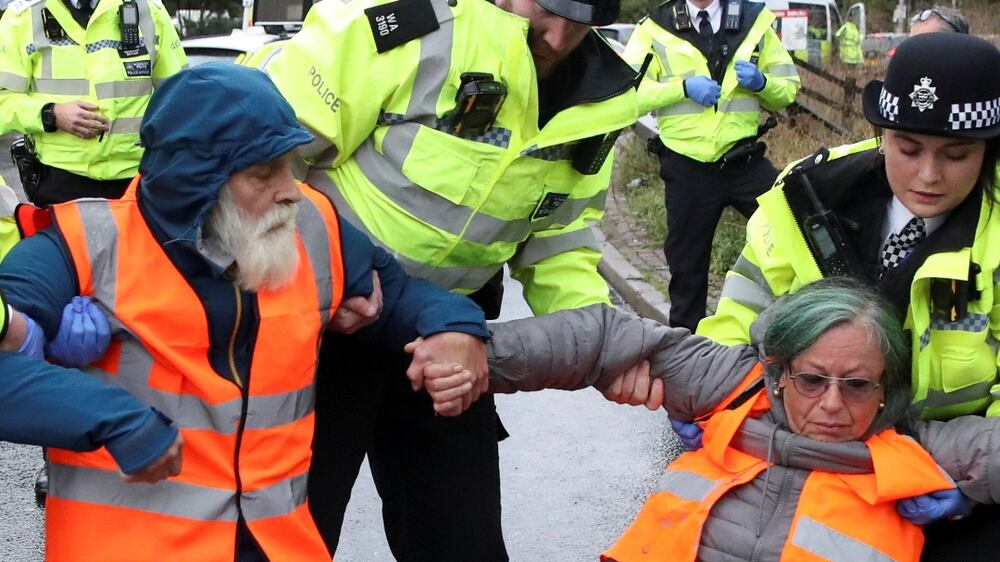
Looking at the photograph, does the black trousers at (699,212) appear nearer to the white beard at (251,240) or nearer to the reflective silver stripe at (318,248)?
the reflective silver stripe at (318,248)

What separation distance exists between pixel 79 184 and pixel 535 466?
2.30 m

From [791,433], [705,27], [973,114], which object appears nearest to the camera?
[973,114]

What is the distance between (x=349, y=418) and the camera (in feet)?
10.8

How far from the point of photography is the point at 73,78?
5.85m

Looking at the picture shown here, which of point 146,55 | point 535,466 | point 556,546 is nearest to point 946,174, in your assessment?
point 556,546

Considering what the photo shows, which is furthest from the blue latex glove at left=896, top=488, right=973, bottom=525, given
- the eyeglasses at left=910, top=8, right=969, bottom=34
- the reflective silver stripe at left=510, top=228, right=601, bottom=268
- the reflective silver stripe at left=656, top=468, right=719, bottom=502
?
the eyeglasses at left=910, top=8, right=969, bottom=34

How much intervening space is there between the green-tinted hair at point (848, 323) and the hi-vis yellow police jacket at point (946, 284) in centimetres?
4

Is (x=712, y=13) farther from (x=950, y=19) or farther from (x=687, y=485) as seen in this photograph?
(x=687, y=485)

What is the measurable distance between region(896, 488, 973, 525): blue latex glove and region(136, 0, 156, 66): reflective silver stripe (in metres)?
4.10

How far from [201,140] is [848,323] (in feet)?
4.81

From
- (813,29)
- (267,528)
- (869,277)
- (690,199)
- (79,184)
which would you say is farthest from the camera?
(813,29)

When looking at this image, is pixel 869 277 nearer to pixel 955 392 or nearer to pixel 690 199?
pixel 955 392

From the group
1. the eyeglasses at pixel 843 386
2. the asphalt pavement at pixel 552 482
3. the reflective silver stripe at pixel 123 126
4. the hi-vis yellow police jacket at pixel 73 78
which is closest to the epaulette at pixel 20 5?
the hi-vis yellow police jacket at pixel 73 78

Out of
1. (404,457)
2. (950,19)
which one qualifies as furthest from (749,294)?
(950,19)
